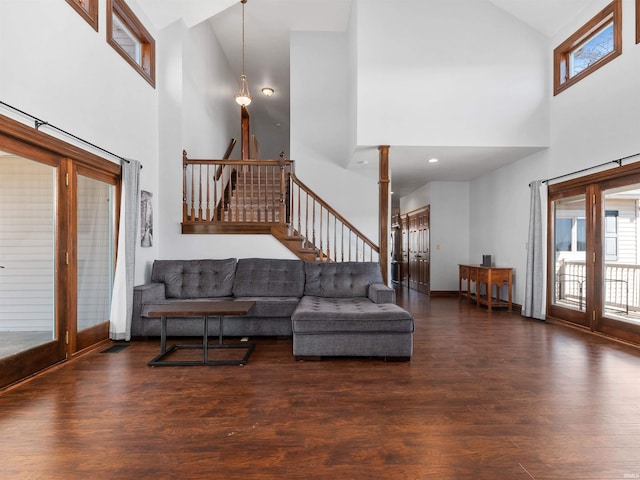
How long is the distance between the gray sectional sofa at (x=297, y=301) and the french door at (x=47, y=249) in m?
0.67

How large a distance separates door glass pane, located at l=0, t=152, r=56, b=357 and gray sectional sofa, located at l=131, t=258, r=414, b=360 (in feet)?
3.34

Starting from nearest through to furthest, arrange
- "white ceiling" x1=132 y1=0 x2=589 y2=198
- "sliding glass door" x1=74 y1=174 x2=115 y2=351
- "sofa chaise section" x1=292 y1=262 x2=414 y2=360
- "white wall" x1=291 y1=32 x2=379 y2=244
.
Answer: "sofa chaise section" x1=292 y1=262 x2=414 y2=360 < "sliding glass door" x1=74 y1=174 x2=115 y2=351 < "white ceiling" x1=132 y1=0 x2=589 y2=198 < "white wall" x1=291 y1=32 x2=379 y2=244

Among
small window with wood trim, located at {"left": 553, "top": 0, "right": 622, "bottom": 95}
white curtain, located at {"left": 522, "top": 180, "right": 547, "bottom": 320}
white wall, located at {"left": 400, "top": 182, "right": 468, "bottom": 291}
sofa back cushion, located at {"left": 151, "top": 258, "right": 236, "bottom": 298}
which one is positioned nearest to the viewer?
small window with wood trim, located at {"left": 553, "top": 0, "right": 622, "bottom": 95}

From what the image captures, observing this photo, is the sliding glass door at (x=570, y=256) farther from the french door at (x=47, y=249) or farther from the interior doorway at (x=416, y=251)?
the french door at (x=47, y=249)

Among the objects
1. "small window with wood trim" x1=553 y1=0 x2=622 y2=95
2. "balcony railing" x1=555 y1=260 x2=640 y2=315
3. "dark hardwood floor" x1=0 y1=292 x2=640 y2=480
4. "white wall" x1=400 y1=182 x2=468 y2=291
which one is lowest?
"dark hardwood floor" x1=0 y1=292 x2=640 y2=480

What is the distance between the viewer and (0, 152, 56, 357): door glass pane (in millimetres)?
2818

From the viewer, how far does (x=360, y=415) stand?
2.34m

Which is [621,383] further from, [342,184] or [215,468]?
[342,184]

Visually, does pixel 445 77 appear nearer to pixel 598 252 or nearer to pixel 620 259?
pixel 598 252

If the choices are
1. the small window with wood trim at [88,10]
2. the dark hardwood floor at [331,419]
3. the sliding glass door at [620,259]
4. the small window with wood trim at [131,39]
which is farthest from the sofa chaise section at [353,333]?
the small window with wood trim at [131,39]

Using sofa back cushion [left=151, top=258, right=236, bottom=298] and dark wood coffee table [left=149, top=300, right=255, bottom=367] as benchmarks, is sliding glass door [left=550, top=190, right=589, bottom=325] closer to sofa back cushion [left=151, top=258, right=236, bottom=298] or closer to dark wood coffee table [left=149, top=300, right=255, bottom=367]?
dark wood coffee table [left=149, top=300, right=255, bottom=367]

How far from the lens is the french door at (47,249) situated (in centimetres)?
282

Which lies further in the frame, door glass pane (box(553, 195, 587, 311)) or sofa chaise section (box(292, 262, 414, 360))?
door glass pane (box(553, 195, 587, 311))

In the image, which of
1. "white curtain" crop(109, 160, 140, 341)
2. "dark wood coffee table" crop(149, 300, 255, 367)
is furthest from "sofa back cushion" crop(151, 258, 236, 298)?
"dark wood coffee table" crop(149, 300, 255, 367)
